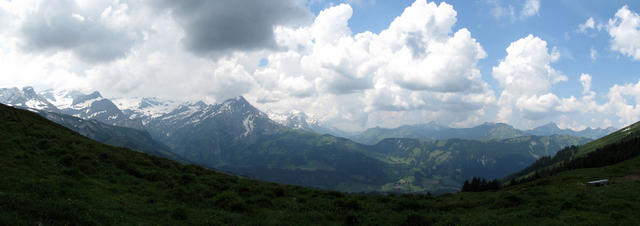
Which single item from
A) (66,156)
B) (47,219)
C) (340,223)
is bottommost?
(340,223)

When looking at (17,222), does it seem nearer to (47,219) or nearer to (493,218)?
(47,219)

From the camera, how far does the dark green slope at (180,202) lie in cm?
1766

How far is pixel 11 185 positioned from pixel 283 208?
746 inches

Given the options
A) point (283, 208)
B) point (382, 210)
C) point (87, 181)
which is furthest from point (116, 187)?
point (382, 210)

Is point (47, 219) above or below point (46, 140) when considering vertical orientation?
below

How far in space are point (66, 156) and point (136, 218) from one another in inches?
710

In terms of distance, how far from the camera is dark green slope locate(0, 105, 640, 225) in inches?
695

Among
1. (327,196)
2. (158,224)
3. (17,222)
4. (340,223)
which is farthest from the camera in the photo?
(327,196)

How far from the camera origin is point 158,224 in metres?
18.2

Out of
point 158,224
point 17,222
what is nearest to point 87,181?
point 158,224

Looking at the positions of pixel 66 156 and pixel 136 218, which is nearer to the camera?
pixel 136 218

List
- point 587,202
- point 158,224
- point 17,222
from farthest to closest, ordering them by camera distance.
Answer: point 587,202 → point 158,224 → point 17,222

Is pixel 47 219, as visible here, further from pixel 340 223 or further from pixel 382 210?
pixel 382 210

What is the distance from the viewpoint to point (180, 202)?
25172 mm
